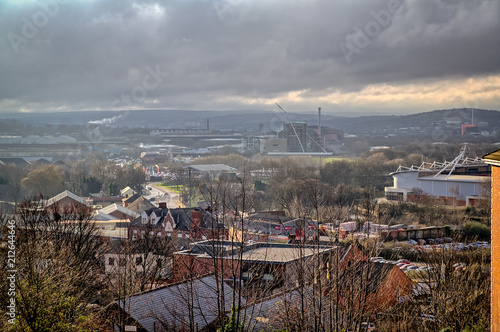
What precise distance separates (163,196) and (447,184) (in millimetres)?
21045

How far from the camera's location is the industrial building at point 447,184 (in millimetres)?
34625

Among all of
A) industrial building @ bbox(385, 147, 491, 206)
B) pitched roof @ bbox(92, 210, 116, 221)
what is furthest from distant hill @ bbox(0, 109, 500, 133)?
pitched roof @ bbox(92, 210, 116, 221)

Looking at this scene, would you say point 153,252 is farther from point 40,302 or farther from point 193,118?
point 193,118

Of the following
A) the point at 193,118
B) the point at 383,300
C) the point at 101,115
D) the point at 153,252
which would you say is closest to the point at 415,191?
the point at 153,252

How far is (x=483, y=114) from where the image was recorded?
84.4 m

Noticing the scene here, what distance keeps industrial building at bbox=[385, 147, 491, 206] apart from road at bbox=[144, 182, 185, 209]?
14830 millimetres

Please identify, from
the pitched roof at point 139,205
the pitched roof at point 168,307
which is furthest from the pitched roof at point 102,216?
the pitched roof at point 168,307

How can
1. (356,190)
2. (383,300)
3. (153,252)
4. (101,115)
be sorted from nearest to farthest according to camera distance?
(383,300) < (153,252) < (356,190) < (101,115)

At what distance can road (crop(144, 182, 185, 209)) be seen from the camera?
37.2 m

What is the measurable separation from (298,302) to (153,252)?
832 cm

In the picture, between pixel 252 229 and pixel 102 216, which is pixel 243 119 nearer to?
pixel 102 216

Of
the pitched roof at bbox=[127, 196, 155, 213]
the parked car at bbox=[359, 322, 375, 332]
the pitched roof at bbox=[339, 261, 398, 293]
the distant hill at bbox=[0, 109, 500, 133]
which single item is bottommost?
the pitched roof at bbox=[127, 196, 155, 213]

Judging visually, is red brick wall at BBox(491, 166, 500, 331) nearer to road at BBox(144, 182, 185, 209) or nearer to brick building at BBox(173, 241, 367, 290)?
brick building at BBox(173, 241, 367, 290)

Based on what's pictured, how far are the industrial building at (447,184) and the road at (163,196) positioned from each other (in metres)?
14.8
